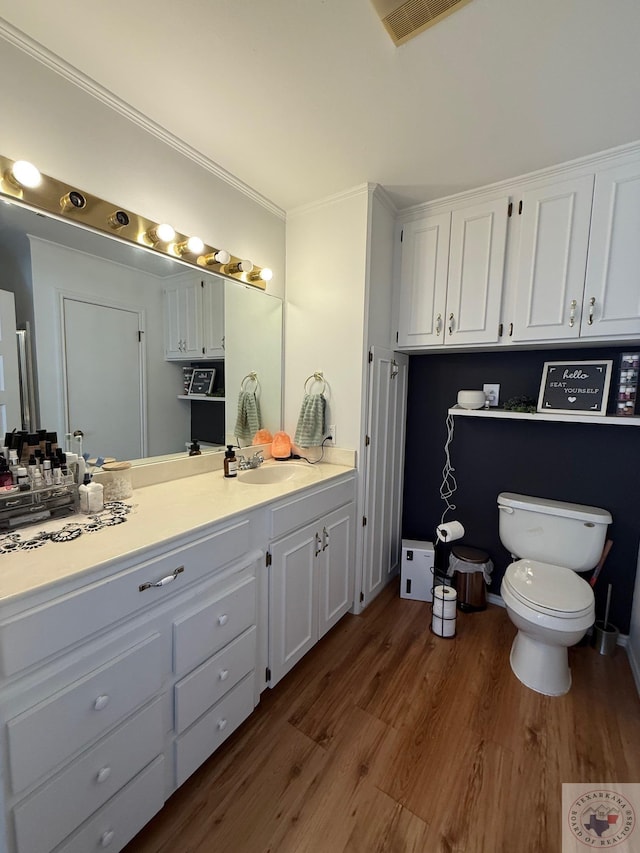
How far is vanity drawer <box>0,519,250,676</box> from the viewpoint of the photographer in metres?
0.79

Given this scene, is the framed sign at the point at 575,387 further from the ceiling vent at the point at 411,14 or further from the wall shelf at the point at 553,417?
the ceiling vent at the point at 411,14

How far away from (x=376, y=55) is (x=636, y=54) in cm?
84

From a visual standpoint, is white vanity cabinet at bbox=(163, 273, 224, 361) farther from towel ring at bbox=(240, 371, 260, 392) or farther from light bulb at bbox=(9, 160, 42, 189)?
light bulb at bbox=(9, 160, 42, 189)

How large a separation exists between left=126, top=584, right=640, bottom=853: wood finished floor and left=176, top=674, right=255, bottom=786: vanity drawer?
0.37ft

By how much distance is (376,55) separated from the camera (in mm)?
1205

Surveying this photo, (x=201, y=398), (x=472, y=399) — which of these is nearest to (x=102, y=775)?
(x=201, y=398)

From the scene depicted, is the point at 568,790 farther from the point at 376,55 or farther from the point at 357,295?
the point at 376,55

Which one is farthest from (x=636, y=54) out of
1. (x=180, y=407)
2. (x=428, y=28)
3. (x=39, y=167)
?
(x=180, y=407)

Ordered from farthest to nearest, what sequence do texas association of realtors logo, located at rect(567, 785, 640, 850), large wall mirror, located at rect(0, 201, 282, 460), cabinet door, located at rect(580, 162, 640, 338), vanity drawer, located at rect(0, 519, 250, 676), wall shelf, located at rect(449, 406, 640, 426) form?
wall shelf, located at rect(449, 406, 640, 426) < cabinet door, located at rect(580, 162, 640, 338) < large wall mirror, located at rect(0, 201, 282, 460) < texas association of realtors logo, located at rect(567, 785, 640, 850) < vanity drawer, located at rect(0, 519, 250, 676)

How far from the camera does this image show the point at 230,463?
76.2 inches

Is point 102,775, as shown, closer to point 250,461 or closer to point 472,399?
point 250,461

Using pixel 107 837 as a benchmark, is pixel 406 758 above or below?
below

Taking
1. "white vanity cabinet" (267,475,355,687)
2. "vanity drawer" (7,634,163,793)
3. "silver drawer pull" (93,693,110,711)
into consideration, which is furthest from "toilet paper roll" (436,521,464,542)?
"silver drawer pull" (93,693,110,711)

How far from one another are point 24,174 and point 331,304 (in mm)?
1416
